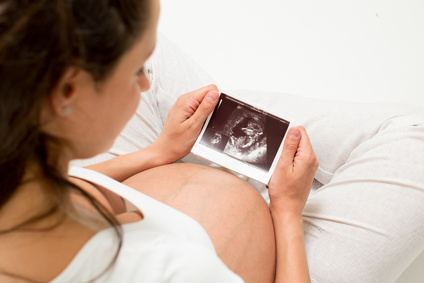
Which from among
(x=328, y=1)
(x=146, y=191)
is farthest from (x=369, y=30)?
(x=146, y=191)

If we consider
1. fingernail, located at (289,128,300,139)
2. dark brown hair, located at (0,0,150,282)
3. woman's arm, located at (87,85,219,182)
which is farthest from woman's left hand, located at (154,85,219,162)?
dark brown hair, located at (0,0,150,282)

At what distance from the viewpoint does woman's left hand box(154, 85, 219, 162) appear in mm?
1098

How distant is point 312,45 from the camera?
5.58 ft

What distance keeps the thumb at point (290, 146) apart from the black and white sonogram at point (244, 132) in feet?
0.15

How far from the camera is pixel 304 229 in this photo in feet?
3.57

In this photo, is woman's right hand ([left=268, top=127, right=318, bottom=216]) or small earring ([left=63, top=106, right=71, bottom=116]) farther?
woman's right hand ([left=268, top=127, right=318, bottom=216])

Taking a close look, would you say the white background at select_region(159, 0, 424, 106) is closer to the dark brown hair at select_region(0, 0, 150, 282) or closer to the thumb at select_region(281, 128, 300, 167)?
the thumb at select_region(281, 128, 300, 167)

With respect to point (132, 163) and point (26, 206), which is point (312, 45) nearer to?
point (132, 163)

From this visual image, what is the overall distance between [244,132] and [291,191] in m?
0.20

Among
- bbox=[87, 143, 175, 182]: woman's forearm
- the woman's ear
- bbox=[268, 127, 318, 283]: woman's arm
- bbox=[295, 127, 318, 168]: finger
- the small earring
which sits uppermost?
the woman's ear

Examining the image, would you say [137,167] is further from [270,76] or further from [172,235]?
[270,76]

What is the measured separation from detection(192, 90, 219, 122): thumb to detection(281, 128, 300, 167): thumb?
0.21 m

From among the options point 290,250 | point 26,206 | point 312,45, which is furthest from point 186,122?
point 312,45

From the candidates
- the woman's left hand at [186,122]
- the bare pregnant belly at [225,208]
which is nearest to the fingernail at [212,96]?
the woman's left hand at [186,122]
